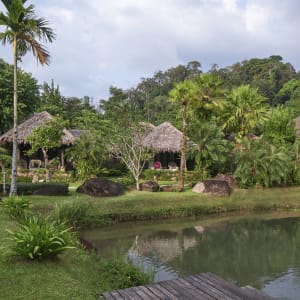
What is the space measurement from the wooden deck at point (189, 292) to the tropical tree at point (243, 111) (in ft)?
67.0

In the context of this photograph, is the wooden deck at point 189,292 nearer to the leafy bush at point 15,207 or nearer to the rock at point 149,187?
the leafy bush at point 15,207

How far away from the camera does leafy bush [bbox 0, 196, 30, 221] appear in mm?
12508

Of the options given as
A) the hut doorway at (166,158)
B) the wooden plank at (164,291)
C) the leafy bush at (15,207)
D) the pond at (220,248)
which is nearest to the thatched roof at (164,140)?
the hut doorway at (166,158)

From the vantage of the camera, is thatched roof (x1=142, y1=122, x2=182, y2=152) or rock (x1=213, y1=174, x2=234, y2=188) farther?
thatched roof (x1=142, y1=122, x2=182, y2=152)

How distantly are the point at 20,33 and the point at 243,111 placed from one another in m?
16.7

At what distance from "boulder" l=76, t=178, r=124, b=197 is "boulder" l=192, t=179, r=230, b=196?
4547 millimetres

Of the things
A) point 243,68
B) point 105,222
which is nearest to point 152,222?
point 105,222

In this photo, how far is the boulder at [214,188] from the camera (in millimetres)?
20312

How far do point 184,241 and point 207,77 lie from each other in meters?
13.3

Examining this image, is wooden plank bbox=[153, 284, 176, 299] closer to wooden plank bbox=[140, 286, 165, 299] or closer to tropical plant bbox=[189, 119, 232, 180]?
wooden plank bbox=[140, 286, 165, 299]

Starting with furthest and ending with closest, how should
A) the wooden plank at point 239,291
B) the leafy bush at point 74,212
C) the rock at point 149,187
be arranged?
the rock at point 149,187, the leafy bush at point 74,212, the wooden plank at point 239,291

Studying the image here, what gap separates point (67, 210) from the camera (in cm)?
1427

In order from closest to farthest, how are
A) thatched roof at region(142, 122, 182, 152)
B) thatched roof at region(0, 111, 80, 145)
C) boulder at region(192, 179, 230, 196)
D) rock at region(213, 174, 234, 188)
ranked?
boulder at region(192, 179, 230, 196)
rock at region(213, 174, 234, 188)
thatched roof at region(0, 111, 80, 145)
thatched roof at region(142, 122, 182, 152)

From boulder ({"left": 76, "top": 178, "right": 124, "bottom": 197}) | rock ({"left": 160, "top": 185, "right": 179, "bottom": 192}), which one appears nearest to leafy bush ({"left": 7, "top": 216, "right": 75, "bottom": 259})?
boulder ({"left": 76, "top": 178, "right": 124, "bottom": 197})
